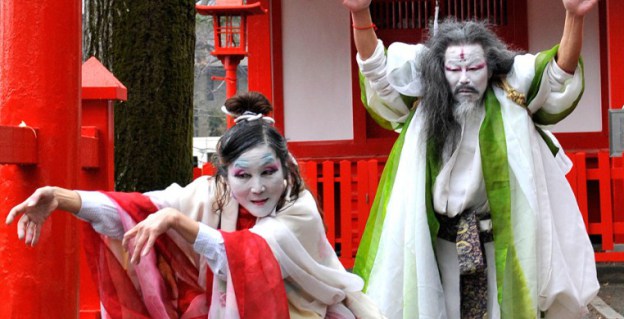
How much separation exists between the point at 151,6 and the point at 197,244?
8.49ft

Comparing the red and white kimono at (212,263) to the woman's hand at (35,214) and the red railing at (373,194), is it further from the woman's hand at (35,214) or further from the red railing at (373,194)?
the red railing at (373,194)

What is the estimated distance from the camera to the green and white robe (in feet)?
15.4

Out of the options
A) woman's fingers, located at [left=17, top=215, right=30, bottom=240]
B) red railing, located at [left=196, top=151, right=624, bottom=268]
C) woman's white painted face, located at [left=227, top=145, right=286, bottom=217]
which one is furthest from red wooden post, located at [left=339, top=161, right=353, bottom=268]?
woman's fingers, located at [left=17, top=215, right=30, bottom=240]

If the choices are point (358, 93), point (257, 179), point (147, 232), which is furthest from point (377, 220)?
point (358, 93)

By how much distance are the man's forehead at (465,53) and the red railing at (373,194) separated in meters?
3.61

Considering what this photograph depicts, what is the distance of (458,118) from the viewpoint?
479 cm

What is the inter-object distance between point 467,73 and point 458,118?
0.68ft

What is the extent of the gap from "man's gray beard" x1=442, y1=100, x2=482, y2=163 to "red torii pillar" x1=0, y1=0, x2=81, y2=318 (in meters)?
1.97

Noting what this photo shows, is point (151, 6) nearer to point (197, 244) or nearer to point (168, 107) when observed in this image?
point (168, 107)

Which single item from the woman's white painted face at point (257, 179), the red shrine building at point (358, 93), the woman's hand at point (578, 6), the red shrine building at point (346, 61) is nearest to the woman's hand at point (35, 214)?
the woman's white painted face at point (257, 179)

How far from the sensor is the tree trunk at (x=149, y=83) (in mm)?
5320

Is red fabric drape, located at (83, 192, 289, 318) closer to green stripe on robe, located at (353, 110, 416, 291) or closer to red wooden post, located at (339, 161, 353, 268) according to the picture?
green stripe on robe, located at (353, 110, 416, 291)

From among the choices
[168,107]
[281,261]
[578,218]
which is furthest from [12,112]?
[578,218]

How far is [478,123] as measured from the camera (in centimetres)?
482
